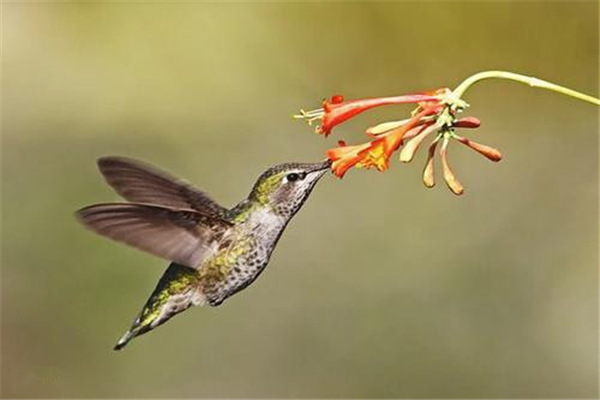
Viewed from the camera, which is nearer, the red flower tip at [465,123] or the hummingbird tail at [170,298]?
the red flower tip at [465,123]

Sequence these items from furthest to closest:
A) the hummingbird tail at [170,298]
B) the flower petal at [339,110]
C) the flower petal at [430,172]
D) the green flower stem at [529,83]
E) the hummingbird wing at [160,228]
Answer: the hummingbird tail at [170,298] → the hummingbird wing at [160,228] → the flower petal at [339,110] → the flower petal at [430,172] → the green flower stem at [529,83]

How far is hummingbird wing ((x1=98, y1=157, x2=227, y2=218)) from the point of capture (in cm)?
251

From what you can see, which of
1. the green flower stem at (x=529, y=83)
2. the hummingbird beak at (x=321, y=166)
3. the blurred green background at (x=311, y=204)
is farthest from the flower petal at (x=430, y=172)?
the blurred green background at (x=311, y=204)

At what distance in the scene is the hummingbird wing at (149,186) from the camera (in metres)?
2.51

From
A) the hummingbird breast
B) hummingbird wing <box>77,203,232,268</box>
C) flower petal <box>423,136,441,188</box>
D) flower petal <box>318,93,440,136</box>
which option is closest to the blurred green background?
the hummingbird breast

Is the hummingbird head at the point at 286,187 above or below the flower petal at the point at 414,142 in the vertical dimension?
above

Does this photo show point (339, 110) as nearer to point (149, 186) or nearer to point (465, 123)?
point (465, 123)

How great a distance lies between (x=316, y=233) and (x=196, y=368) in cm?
110

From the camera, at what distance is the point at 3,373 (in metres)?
5.72

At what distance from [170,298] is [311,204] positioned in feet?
10.9

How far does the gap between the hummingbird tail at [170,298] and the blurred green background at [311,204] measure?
259cm

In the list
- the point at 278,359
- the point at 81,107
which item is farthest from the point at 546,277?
the point at 81,107

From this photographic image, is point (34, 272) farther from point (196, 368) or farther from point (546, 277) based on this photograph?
point (546, 277)

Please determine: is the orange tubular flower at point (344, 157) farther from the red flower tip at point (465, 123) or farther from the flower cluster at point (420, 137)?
the red flower tip at point (465, 123)
